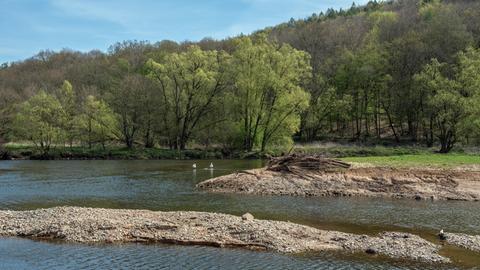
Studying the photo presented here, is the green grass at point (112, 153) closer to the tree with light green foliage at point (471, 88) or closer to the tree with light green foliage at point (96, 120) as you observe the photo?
the tree with light green foliage at point (96, 120)

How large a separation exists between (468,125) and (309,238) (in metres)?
50.3

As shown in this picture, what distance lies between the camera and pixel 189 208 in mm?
34406

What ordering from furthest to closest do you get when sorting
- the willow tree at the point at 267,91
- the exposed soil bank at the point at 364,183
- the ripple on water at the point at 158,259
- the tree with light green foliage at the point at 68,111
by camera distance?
the tree with light green foliage at the point at 68,111 < the willow tree at the point at 267,91 < the exposed soil bank at the point at 364,183 < the ripple on water at the point at 158,259

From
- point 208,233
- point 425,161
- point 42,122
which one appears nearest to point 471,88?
point 425,161

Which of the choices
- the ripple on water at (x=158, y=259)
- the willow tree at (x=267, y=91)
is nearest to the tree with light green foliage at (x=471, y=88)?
the willow tree at (x=267, y=91)

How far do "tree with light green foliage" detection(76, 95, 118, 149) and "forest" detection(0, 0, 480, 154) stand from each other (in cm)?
19

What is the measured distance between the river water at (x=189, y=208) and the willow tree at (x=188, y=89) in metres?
31.0

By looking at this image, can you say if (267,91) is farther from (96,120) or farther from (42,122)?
(42,122)

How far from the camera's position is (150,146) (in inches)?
3743

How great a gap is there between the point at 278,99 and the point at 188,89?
1759 cm

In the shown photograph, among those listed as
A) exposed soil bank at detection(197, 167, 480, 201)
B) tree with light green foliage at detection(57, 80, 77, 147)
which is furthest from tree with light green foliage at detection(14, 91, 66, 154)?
exposed soil bank at detection(197, 167, 480, 201)

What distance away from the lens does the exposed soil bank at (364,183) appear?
130 feet

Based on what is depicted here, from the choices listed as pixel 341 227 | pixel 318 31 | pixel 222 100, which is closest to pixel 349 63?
pixel 318 31

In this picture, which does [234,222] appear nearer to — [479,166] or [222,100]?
[479,166]
